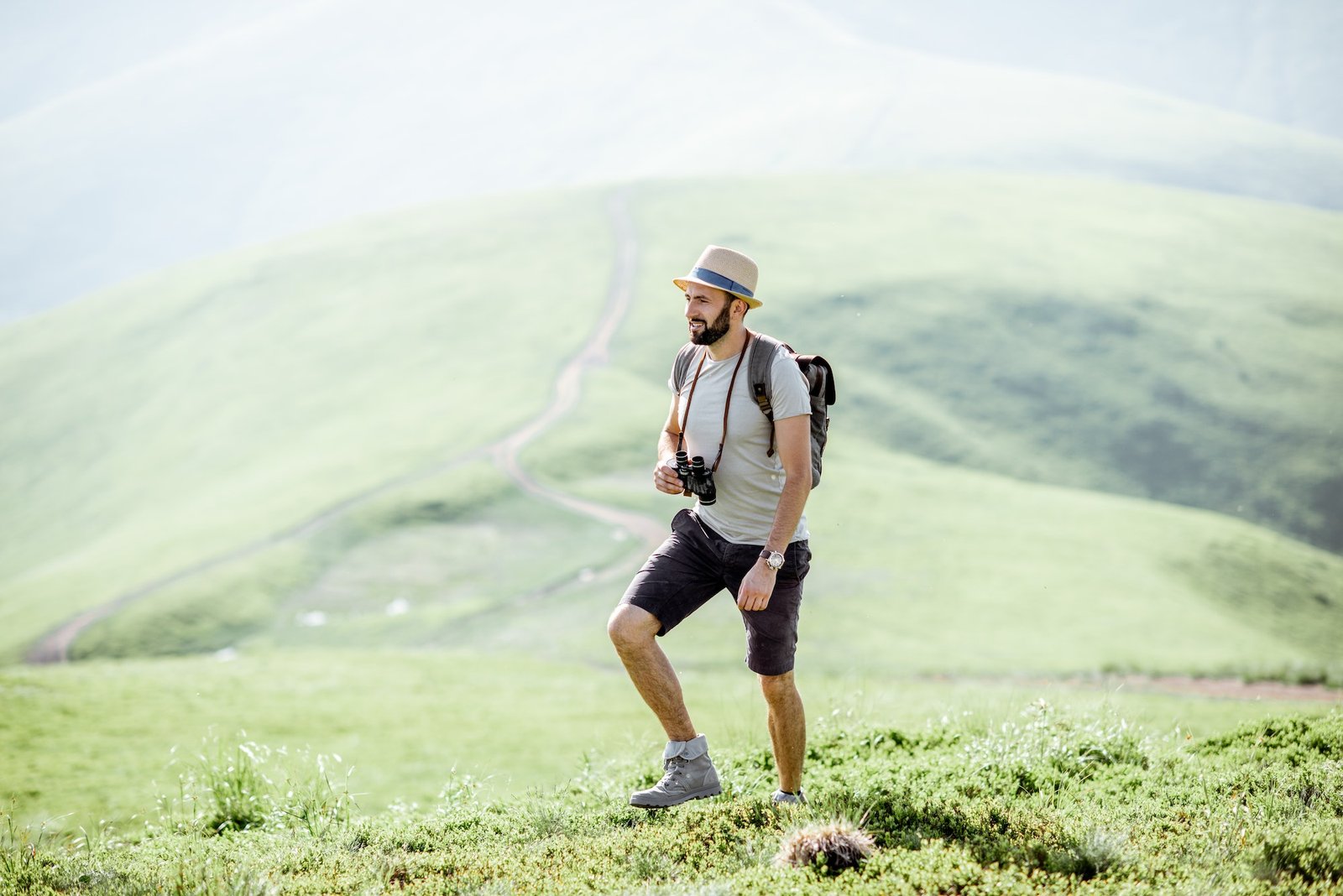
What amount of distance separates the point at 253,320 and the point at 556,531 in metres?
50.7

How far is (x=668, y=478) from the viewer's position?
746cm

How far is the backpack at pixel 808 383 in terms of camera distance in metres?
6.97

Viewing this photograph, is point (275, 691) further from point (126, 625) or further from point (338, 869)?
point (338, 869)

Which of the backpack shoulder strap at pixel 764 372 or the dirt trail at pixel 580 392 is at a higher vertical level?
the backpack shoulder strap at pixel 764 372

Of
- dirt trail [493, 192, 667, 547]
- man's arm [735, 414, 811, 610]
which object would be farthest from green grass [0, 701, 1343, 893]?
dirt trail [493, 192, 667, 547]

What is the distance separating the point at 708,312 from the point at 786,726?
111 inches

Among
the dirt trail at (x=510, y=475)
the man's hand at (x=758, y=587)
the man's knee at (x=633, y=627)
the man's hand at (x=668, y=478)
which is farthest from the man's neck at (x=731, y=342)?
the dirt trail at (x=510, y=475)

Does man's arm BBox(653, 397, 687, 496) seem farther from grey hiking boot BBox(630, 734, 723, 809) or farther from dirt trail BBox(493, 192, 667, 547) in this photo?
dirt trail BBox(493, 192, 667, 547)

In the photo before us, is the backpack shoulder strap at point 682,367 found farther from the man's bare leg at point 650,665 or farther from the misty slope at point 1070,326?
the misty slope at point 1070,326

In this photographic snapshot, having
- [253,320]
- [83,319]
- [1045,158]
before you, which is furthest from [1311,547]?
[1045,158]

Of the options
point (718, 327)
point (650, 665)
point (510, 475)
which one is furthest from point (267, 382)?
point (718, 327)

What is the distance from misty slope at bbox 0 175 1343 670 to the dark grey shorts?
129 ft

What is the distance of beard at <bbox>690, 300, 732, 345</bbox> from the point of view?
7.14 meters

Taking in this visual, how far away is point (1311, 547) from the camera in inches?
2351
